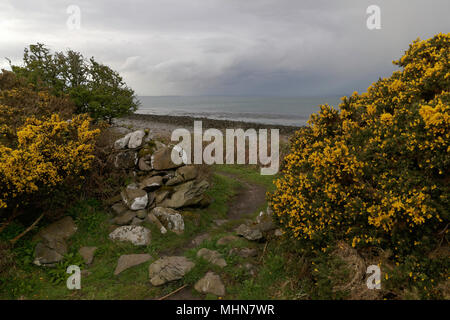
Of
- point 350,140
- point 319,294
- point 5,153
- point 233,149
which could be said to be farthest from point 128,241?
point 233,149

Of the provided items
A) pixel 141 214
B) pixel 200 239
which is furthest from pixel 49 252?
pixel 200 239

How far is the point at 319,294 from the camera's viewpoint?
231 inches

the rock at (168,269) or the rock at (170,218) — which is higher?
the rock at (170,218)

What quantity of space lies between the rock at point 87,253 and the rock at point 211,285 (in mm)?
4015

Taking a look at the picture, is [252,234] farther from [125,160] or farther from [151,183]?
[125,160]

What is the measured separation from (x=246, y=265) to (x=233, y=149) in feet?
55.9

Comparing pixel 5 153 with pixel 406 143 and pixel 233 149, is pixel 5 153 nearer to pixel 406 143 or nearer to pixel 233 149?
pixel 406 143

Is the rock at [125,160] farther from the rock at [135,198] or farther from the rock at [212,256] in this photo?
the rock at [212,256]

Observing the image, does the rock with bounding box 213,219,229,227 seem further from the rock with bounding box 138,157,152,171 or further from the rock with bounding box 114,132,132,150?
the rock with bounding box 114,132,132,150

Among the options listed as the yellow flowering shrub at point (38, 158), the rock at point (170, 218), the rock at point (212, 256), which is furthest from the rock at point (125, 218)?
the rock at point (212, 256)

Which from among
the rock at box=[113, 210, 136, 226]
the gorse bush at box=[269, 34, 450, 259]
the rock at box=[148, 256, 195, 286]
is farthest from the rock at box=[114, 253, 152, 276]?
the gorse bush at box=[269, 34, 450, 259]

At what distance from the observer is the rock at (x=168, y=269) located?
7.22 metres

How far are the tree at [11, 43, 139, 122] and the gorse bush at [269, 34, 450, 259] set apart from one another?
19578 millimetres

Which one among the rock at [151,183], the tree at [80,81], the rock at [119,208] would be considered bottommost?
the rock at [119,208]
